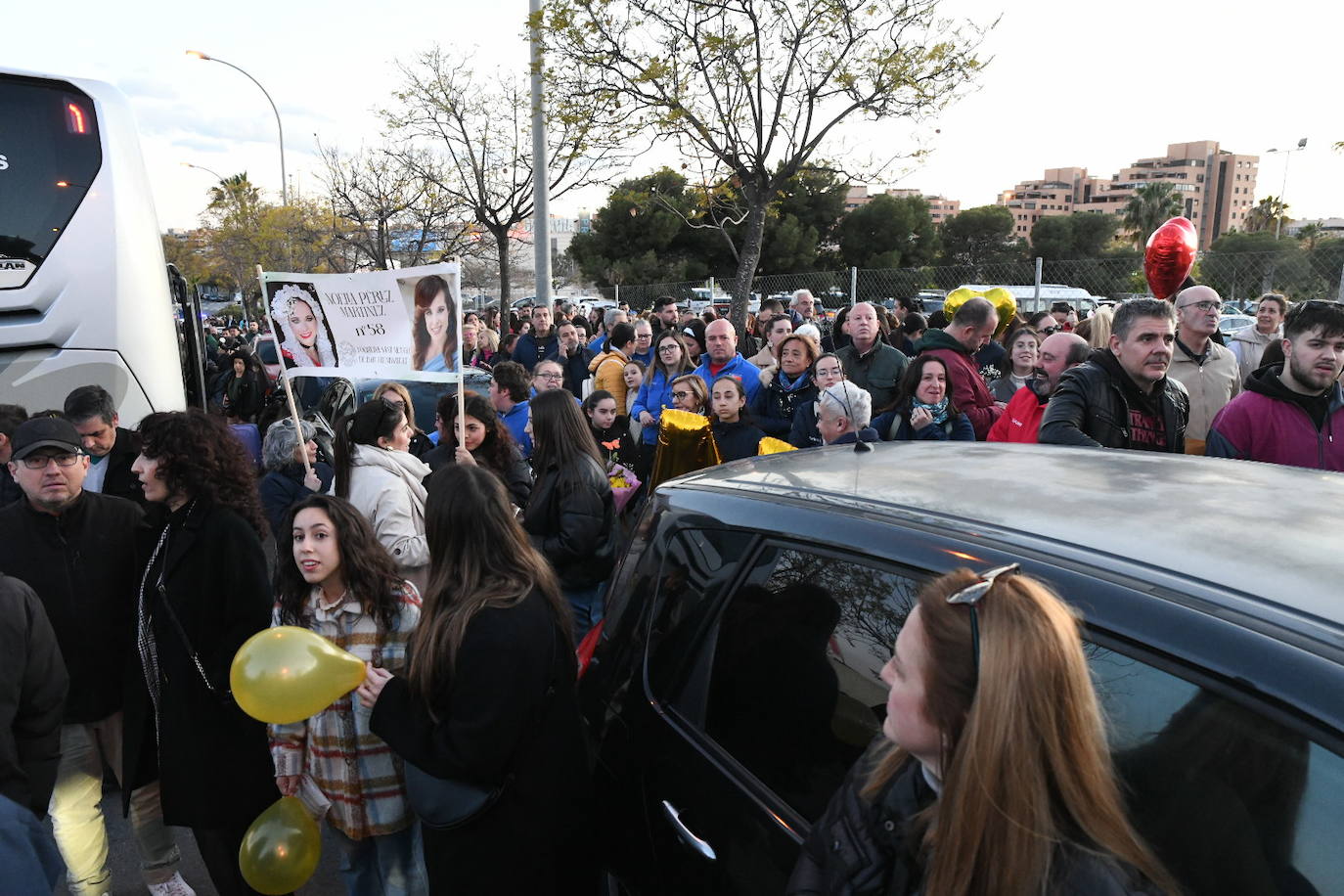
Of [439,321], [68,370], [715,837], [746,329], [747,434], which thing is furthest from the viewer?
[746,329]

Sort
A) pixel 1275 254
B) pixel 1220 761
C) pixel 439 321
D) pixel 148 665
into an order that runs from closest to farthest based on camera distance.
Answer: pixel 1220 761
pixel 148 665
pixel 439 321
pixel 1275 254

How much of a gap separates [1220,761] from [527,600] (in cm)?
159

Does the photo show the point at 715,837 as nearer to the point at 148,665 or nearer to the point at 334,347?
the point at 148,665

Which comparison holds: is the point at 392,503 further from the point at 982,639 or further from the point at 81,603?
the point at 982,639

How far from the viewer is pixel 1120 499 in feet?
5.61

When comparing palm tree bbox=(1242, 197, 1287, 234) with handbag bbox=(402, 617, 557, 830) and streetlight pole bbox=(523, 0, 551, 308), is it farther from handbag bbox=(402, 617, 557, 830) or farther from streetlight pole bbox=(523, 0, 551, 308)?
handbag bbox=(402, 617, 557, 830)

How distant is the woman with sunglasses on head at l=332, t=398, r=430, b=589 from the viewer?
3.62 metres

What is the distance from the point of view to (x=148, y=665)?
2.98 metres

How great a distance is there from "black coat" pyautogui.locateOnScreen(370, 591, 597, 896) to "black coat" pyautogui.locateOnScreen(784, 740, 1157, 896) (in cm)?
98

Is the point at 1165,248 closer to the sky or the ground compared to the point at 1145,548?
closer to the sky

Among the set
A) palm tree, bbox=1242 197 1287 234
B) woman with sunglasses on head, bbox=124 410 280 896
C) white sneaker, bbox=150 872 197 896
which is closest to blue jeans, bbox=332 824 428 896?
woman with sunglasses on head, bbox=124 410 280 896

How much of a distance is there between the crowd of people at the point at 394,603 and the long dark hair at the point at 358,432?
0.01 meters

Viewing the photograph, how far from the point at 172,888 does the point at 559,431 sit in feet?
7.82

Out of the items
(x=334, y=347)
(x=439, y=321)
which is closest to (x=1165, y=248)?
(x=439, y=321)
